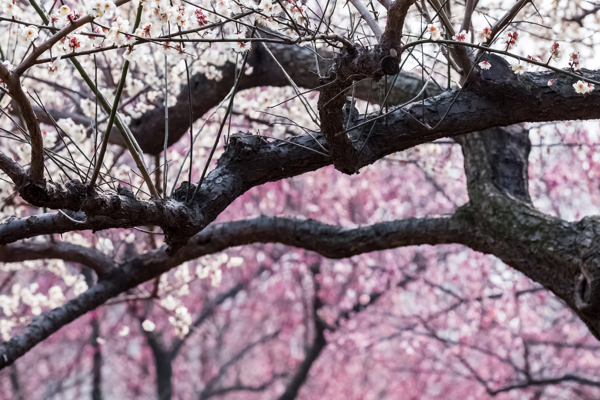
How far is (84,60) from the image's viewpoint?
2.79 metres

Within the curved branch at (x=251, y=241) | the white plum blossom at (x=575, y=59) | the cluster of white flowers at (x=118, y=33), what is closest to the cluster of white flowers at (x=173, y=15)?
the cluster of white flowers at (x=118, y=33)

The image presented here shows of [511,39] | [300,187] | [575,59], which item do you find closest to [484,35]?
[511,39]

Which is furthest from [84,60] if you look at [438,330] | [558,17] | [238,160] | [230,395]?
[230,395]

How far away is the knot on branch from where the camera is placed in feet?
6.68

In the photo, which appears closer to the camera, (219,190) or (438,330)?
(219,190)

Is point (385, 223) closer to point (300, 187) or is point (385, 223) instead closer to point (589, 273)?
point (589, 273)

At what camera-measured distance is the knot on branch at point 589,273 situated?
6.68ft

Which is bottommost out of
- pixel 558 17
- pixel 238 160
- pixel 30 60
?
pixel 30 60

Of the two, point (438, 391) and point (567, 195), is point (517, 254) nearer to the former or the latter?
point (567, 195)

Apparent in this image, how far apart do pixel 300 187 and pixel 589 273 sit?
7.23 metres

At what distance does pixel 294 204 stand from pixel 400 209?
6.69 ft

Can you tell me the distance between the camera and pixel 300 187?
9.16 metres

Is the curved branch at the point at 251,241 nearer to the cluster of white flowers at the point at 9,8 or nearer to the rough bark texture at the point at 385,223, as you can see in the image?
the rough bark texture at the point at 385,223

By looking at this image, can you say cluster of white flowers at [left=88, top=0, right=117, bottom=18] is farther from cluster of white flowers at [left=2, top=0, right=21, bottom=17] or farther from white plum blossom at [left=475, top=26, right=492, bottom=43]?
white plum blossom at [left=475, top=26, right=492, bottom=43]
